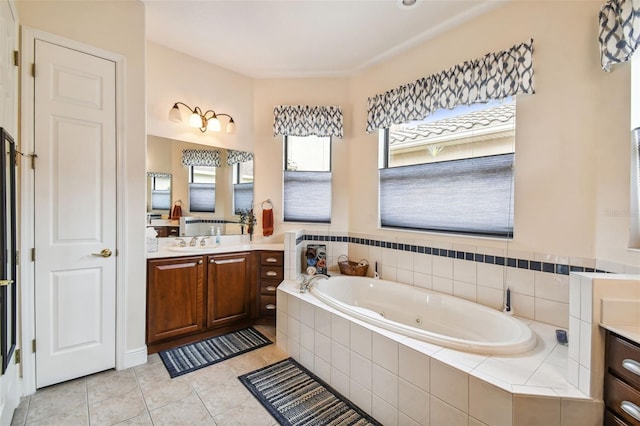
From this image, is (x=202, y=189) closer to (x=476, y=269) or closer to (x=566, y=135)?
(x=476, y=269)

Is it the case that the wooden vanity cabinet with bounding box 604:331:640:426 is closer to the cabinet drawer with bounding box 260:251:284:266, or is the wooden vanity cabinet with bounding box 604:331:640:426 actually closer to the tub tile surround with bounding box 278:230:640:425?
the tub tile surround with bounding box 278:230:640:425

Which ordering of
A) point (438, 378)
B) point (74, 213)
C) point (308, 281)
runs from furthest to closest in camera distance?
point (308, 281) → point (74, 213) → point (438, 378)

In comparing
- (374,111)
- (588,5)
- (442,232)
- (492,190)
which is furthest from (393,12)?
(442,232)

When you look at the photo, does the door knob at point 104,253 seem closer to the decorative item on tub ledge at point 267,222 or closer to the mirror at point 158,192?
the mirror at point 158,192

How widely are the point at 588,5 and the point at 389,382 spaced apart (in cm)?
263

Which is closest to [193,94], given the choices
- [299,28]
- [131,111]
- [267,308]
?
[131,111]

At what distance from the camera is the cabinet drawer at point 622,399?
110 cm

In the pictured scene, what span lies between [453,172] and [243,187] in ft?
7.46

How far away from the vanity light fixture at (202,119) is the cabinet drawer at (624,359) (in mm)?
3317

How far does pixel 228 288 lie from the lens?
2.75m

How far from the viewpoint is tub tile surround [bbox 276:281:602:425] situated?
1.22 metres

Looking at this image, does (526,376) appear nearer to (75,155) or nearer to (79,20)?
(75,155)

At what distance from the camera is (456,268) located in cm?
237

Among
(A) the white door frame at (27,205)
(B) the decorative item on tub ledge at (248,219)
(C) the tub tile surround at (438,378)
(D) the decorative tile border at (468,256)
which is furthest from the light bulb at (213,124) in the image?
(C) the tub tile surround at (438,378)
